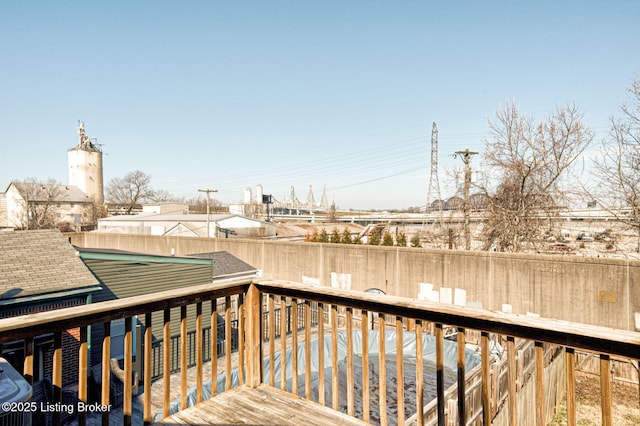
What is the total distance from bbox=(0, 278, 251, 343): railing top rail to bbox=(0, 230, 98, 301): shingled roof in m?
6.23

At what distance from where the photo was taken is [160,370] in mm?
8430

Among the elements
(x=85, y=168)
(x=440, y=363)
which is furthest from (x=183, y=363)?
(x=85, y=168)

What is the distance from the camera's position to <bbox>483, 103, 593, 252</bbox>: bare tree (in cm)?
1305

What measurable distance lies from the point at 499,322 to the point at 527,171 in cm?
1363

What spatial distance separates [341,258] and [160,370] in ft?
22.6

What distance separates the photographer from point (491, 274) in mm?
10156

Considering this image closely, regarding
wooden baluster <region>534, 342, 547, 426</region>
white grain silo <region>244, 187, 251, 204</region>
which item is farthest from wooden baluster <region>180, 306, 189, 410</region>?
white grain silo <region>244, 187, 251, 204</region>

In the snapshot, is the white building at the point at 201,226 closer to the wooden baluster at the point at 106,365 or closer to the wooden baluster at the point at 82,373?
the wooden baluster at the point at 106,365

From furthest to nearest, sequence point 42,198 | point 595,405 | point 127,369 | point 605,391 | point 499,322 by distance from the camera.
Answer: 1. point 42,198
2. point 595,405
3. point 127,369
4. point 499,322
5. point 605,391

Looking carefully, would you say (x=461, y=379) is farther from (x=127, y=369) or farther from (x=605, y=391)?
(x=127, y=369)

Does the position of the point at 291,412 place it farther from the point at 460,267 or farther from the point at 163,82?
the point at 163,82

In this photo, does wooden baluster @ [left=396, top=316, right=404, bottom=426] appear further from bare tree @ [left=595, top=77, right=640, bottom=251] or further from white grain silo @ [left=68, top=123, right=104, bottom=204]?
white grain silo @ [left=68, top=123, right=104, bottom=204]

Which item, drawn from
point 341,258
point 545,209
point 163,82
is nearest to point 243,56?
point 163,82

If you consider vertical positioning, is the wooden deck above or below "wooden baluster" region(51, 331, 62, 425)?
below
